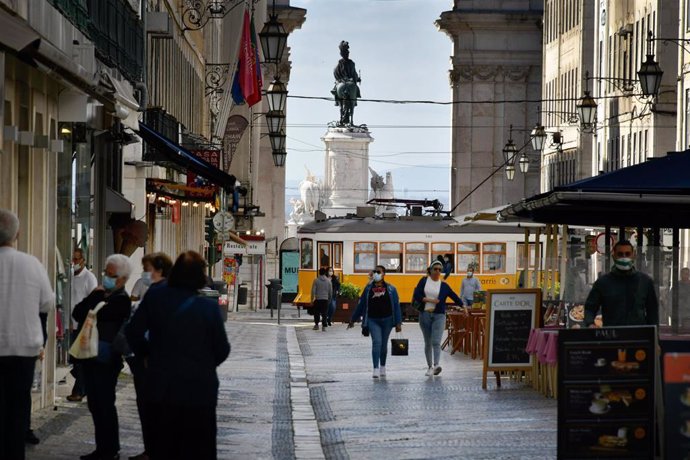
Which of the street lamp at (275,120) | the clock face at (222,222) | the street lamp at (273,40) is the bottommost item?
the clock face at (222,222)

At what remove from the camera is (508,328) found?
80.6 feet

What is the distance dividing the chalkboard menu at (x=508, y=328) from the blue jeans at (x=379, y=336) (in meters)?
2.39

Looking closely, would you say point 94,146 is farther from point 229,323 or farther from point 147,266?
point 229,323

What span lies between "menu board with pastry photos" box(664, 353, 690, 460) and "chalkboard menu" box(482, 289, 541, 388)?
11064 millimetres

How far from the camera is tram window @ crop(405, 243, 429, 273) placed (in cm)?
5975

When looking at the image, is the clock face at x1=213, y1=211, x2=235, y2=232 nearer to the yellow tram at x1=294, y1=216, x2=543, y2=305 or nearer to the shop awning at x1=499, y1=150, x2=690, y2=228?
the yellow tram at x1=294, y1=216, x2=543, y2=305

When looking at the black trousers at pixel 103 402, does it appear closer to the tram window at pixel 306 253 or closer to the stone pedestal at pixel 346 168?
the tram window at pixel 306 253

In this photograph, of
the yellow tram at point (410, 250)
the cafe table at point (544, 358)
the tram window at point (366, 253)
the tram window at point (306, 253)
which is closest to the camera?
the cafe table at point (544, 358)

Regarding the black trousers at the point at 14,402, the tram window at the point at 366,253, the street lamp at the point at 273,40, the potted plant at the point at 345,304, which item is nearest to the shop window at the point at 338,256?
the tram window at the point at 366,253

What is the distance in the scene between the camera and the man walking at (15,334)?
1271 cm

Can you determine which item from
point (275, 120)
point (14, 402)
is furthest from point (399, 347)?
point (275, 120)

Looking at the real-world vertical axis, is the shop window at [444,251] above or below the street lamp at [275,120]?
below

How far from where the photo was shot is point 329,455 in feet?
53.8

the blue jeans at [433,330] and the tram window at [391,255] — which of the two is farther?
the tram window at [391,255]
